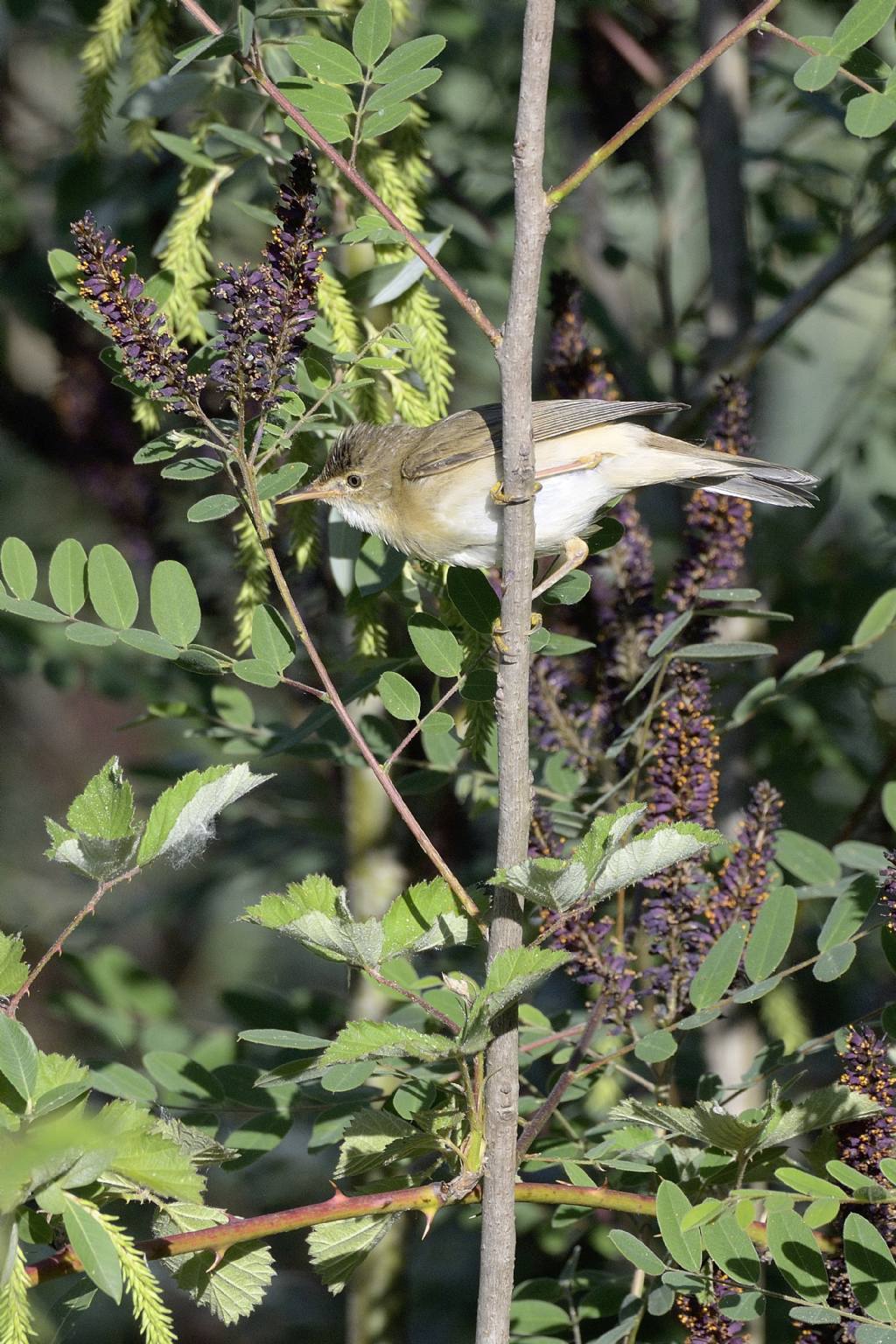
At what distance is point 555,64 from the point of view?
163 inches

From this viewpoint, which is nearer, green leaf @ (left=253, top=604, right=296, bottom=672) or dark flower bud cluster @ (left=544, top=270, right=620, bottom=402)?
green leaf @ (left=253, top=604, right=296, bottom=672)

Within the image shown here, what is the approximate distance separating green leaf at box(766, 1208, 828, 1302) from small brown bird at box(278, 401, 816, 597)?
3.43 ft

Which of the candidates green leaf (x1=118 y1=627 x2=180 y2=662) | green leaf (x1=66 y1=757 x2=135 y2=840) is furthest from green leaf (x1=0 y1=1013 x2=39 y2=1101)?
green leaf (x1=118 y1=627 x2=180 y2=662)

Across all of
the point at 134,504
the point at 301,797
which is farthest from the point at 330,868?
the point at 134,504

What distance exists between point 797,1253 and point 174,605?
1184 mm

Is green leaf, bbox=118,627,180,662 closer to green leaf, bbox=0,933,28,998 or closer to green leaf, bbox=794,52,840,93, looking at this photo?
green leaf, bbox=0,933,28,998

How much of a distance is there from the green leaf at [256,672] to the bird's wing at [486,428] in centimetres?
75

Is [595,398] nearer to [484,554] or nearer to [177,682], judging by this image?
[484,554]

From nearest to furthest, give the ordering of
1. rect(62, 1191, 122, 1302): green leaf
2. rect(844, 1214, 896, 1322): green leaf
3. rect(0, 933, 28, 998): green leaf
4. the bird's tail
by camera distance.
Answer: rect(62, 1191, 122, 1302): green leaf < rect(0, 933, 28, 998): green leaf < rect(844, 1214, 896, 1322): green leaf < the bird's tail

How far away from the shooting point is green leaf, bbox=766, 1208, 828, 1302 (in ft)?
5.51

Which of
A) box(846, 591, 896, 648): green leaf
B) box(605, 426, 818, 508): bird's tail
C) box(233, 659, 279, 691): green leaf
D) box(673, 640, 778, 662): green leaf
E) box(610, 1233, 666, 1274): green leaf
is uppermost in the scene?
box(605, 426, 818, 508): bird's tail

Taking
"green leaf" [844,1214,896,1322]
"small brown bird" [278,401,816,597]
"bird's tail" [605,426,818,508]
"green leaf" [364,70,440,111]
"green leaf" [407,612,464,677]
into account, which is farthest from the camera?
"bird's tail" [605,426,818,508]

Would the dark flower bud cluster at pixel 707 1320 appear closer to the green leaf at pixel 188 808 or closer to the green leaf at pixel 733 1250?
the green leaf at pixel 733 1250

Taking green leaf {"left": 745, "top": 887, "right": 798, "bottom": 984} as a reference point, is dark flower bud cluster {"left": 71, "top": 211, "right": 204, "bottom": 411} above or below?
above
